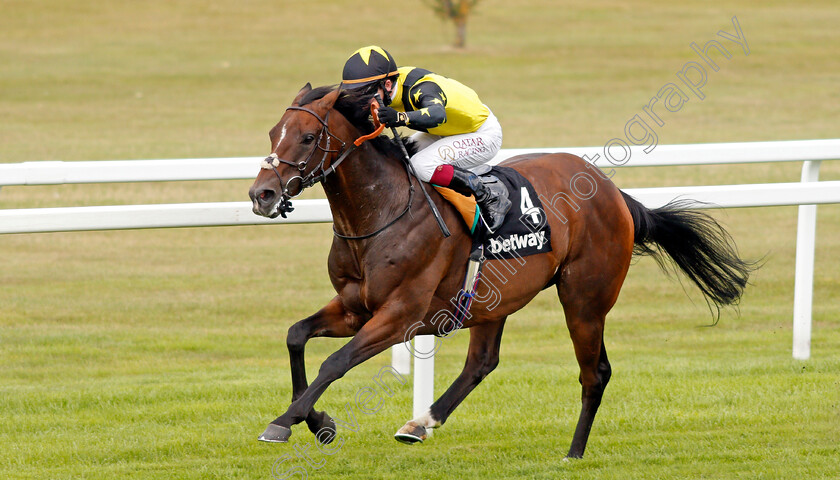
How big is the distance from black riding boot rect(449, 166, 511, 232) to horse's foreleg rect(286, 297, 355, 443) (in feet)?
2.30

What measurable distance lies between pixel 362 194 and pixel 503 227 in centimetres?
69

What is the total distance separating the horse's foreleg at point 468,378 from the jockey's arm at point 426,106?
3.56 ft

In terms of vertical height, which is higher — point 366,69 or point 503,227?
point 366,69

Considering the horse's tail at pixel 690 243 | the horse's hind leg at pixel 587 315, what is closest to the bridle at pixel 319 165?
the horse's hind leg at pixel 587 315

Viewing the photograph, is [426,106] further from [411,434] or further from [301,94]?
[411,434]

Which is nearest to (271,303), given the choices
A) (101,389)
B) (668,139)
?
(101,389)

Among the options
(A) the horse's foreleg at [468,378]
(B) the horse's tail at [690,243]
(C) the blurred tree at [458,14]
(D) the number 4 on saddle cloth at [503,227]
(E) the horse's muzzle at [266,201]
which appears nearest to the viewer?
(E) the horse's muzzle at [266,201]

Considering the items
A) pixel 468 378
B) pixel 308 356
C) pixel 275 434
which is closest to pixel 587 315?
pixel 468 378

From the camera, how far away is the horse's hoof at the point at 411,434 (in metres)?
4.64

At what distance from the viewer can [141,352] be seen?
22.2 feet

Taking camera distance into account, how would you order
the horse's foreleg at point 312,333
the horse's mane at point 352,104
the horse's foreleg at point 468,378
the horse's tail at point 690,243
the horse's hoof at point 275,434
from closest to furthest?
the horse's hoof at point 275,434
the horse's mane at point 352,104
the horse's foreleg at point 312,333
the horse's foreleg at point 468,378
the horse's tail at point 690,243

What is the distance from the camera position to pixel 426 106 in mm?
4293

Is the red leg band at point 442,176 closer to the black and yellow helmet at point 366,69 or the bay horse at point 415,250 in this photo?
the bay horse at point 415,250

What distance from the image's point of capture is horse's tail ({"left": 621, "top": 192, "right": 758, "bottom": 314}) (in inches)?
209
